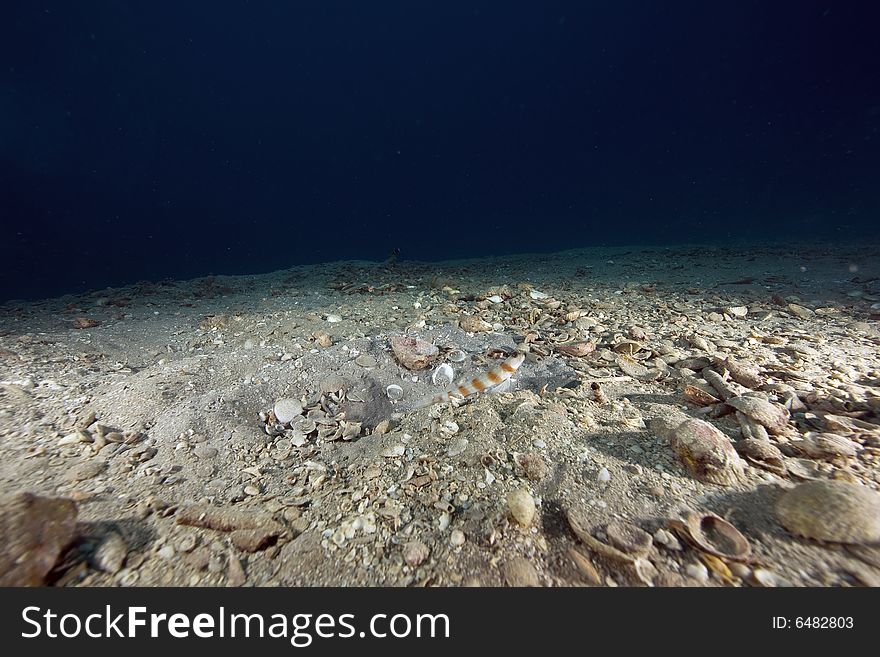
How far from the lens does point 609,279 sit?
6875mm

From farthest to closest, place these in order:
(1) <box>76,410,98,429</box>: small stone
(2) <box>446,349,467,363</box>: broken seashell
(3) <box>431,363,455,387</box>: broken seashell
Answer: (2) <box>446,349,467,363</box>: broken seashell
(3) <box>431,363,455,387</box>: broken seashell
(1) <box>76,410,98,429</box>: small stone

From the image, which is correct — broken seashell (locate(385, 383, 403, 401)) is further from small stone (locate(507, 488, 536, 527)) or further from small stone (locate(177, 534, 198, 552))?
small stone (locate(177, 534, 198, 552))

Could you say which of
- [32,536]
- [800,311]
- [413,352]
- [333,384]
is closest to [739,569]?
[413,352]

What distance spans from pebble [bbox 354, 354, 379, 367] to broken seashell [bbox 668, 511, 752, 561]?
2.64 metres

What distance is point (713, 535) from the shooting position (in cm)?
133

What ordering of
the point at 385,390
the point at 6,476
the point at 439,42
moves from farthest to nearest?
1. the point at 439,42
2. the point at 385,390
3. the point at 6,476

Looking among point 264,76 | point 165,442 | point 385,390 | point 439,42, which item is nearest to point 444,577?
point 385,390

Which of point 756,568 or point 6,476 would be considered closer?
point 756,568

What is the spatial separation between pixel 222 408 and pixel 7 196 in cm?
7435

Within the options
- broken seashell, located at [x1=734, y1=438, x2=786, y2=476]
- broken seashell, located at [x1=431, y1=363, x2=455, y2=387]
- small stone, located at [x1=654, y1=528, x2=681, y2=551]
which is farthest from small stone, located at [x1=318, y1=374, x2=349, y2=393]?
broken seashell, located at [x1=734, y1=438, x2=786, y2=476]

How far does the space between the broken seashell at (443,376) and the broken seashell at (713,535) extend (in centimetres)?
205

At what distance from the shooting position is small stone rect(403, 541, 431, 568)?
1380mm
